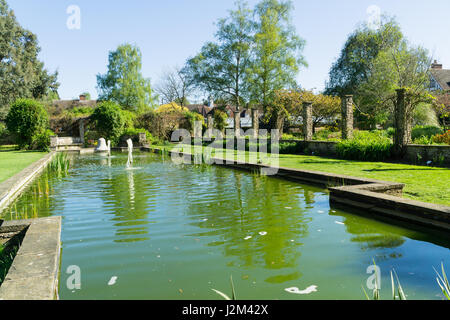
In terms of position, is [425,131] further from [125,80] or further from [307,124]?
[125,80]

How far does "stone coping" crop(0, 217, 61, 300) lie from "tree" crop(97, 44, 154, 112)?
45582 mm

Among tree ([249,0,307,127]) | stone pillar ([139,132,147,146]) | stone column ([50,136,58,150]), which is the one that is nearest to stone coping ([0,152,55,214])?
stone column ([50,136,58,150])

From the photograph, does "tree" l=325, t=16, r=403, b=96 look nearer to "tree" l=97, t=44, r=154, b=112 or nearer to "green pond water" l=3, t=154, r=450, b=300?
"tree" l=97, t=44, r=154, b=112

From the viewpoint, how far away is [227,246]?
4230 mm

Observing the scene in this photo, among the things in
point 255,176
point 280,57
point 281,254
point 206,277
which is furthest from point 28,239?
point 280,57

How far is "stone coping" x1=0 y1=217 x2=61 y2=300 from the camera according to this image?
254 cm

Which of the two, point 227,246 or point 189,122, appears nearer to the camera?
point 227,246

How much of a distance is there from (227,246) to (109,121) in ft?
86.9

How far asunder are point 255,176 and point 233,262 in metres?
6.72

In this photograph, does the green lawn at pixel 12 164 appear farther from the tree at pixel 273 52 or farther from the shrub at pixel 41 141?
the tree at pixel 273 52

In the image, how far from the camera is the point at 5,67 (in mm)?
35781
